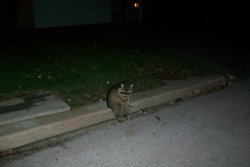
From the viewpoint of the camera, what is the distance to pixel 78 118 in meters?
A: 5.14

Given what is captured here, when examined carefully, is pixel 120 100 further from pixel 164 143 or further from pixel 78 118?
pixel 164 143

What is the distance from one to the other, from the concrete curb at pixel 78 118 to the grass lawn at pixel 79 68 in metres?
0.40

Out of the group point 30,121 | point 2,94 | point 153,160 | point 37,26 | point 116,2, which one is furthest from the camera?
point 116,2

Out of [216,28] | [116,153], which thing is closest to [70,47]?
[116,153]

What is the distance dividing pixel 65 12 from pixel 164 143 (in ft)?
47.3

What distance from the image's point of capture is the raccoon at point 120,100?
201 inches

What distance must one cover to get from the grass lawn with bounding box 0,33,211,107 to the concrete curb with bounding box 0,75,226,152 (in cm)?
40

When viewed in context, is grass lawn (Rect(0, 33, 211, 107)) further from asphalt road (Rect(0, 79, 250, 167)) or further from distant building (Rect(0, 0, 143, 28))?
distant building (Rect(0, 0, 143, 28))

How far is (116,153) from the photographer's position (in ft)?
14.3

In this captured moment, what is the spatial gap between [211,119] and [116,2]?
14962 millimetres

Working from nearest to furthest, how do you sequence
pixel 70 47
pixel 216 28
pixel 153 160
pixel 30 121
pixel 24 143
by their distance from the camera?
pixel 153 160 < pixel 24 143 < pixel 30 121 < pixel 70 47 < pixel 216 28

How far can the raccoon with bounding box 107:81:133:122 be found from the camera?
510 cm

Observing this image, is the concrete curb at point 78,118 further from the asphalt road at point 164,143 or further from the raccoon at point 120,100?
the asphalt road at point 164,143

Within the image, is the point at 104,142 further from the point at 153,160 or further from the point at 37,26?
the point at 37,26
